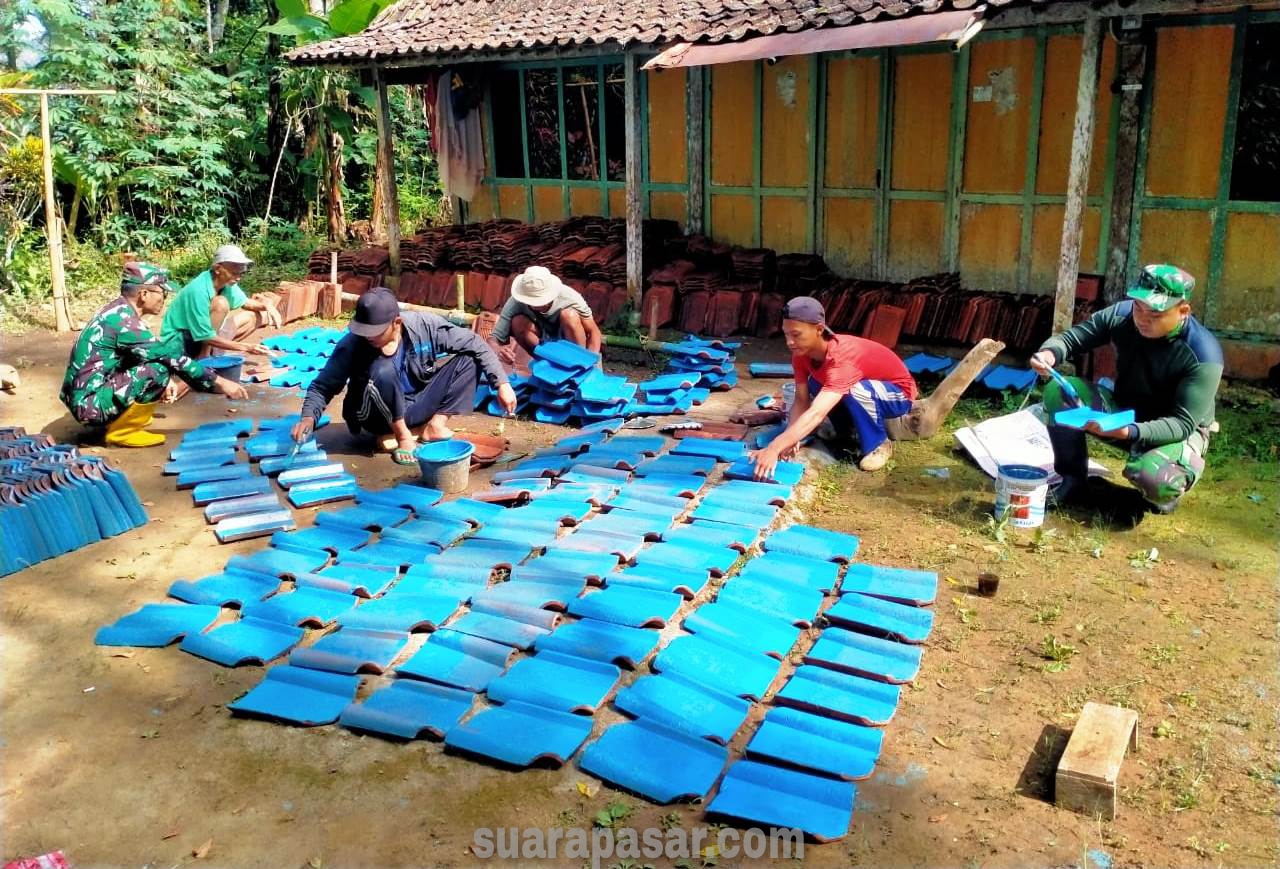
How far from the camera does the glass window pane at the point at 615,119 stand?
457 inches

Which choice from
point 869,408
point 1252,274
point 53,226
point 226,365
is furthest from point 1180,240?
point 53,226

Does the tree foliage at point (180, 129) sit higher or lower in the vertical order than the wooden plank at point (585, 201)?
higher

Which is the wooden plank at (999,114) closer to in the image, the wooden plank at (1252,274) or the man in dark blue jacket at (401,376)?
the wooden plank at (1252,274)

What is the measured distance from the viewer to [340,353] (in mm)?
6625

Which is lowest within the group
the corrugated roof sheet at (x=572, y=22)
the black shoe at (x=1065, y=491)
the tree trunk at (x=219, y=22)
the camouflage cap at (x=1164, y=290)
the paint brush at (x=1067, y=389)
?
the black shoe at (x=1065, y=491)

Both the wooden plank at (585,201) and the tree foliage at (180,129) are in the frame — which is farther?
the tree foliage at (180,129)

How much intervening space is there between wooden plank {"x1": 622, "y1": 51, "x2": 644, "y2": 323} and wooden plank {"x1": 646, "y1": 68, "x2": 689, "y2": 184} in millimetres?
1205

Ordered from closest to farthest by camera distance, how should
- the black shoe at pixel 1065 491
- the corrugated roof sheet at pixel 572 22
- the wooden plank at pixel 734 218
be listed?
the black shoe at pixel 1065 491 < the corrugated roof sheet at pixel 572 22 < the wooden plank at pixel 734 218

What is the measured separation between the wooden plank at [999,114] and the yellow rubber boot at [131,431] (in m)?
7.15

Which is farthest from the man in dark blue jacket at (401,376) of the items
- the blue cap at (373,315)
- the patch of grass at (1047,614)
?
the patch of grass at (1047,614)

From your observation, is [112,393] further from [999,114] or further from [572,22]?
[999,114]

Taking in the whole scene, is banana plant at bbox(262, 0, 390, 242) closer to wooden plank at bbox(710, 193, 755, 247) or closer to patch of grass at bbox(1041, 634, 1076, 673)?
wooden plank at bbox(710, 193, 755, 247)

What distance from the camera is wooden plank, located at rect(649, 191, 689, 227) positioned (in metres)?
11.6

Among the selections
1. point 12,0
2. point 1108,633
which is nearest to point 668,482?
point 1108,633
